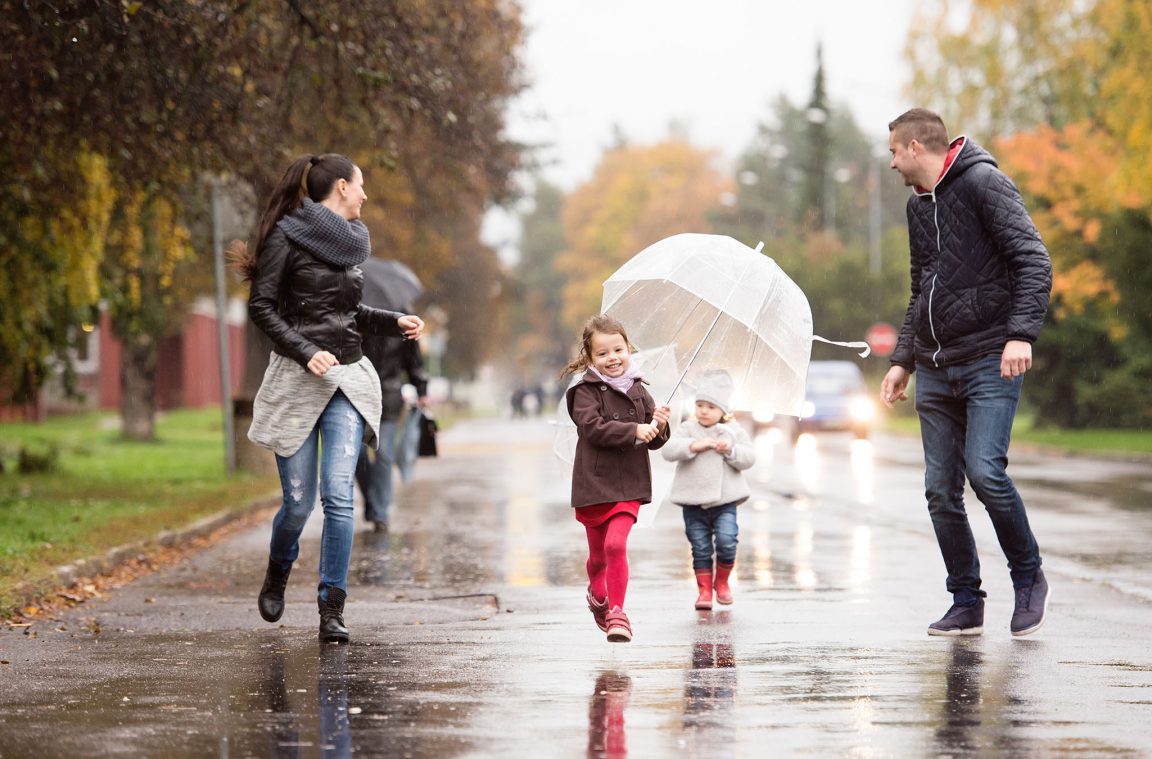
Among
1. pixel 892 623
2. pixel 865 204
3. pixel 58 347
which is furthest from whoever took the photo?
pixel 865 204

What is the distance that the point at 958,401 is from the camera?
768 centimetres

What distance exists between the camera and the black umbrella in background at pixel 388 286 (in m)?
13.6

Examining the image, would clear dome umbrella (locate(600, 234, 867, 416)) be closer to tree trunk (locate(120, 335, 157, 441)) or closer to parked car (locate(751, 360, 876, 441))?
tree trunk (locate(120, 335, 157, 441))

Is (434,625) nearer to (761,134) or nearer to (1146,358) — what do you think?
(1146,358)

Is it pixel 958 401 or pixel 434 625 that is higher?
pixel 958 401

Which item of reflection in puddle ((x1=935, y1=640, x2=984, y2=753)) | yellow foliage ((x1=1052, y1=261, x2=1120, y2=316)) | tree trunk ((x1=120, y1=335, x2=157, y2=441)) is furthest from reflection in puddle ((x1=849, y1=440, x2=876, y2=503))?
tree trunk ((x1=120, y1=335, x2=157, y2=441))

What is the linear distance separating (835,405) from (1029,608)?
31.6 m

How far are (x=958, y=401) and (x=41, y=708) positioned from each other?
12.8 ft

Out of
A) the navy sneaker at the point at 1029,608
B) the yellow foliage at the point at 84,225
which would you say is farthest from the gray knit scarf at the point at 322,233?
the yellow foliage at the point at 84,225

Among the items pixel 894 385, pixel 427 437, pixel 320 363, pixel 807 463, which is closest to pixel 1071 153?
pixel 807 463

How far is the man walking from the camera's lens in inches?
293

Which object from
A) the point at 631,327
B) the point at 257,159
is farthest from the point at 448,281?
the point at 631,327

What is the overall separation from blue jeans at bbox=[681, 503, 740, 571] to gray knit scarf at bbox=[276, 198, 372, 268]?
2280 millimetres

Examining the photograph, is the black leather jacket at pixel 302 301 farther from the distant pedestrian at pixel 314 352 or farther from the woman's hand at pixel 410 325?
the woman's hand at pixel 410 325
